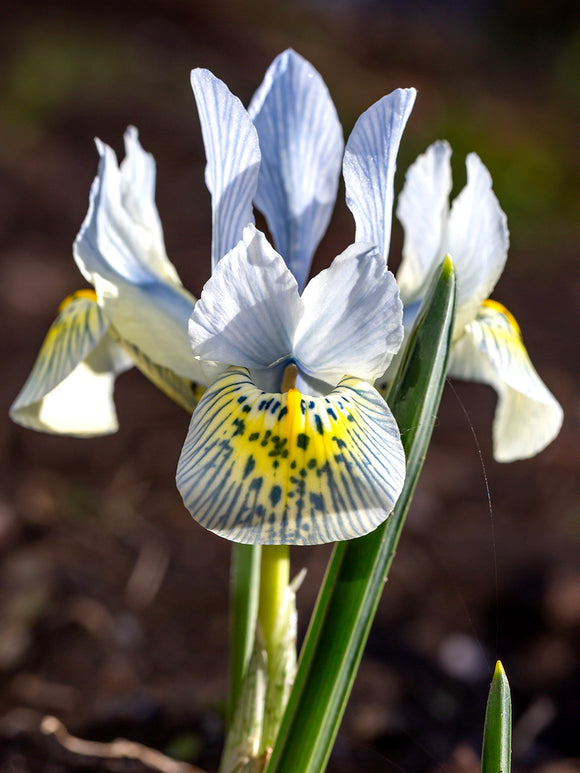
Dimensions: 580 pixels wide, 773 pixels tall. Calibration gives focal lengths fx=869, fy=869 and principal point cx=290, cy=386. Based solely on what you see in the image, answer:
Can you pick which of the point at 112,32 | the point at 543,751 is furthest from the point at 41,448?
the point at 112,32

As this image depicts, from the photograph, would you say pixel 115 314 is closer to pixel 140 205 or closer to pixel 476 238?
pixel 140 205

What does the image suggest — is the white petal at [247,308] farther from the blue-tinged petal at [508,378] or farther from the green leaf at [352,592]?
the blue-tinged petal at [508,378]

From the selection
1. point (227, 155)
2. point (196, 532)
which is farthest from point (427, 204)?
point (196, 532)

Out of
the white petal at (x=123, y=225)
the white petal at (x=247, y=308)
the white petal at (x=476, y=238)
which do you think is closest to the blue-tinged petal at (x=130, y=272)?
the white petal at (x=123, y=225)

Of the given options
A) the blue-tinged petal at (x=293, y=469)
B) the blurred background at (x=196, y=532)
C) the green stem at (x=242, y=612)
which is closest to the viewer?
the blue-tinged petal at (x=293, y=469)

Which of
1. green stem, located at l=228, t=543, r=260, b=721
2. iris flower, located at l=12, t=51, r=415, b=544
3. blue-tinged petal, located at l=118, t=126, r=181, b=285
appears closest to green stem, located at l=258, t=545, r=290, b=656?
green stem, located at l=228, t=543, r=260, b=721

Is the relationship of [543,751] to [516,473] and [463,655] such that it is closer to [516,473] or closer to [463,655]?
[463,655]

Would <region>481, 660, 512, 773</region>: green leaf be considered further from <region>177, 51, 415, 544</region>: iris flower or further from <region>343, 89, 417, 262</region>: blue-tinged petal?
<region>343, 89, 417, 262</region>: blue-tinged petal
